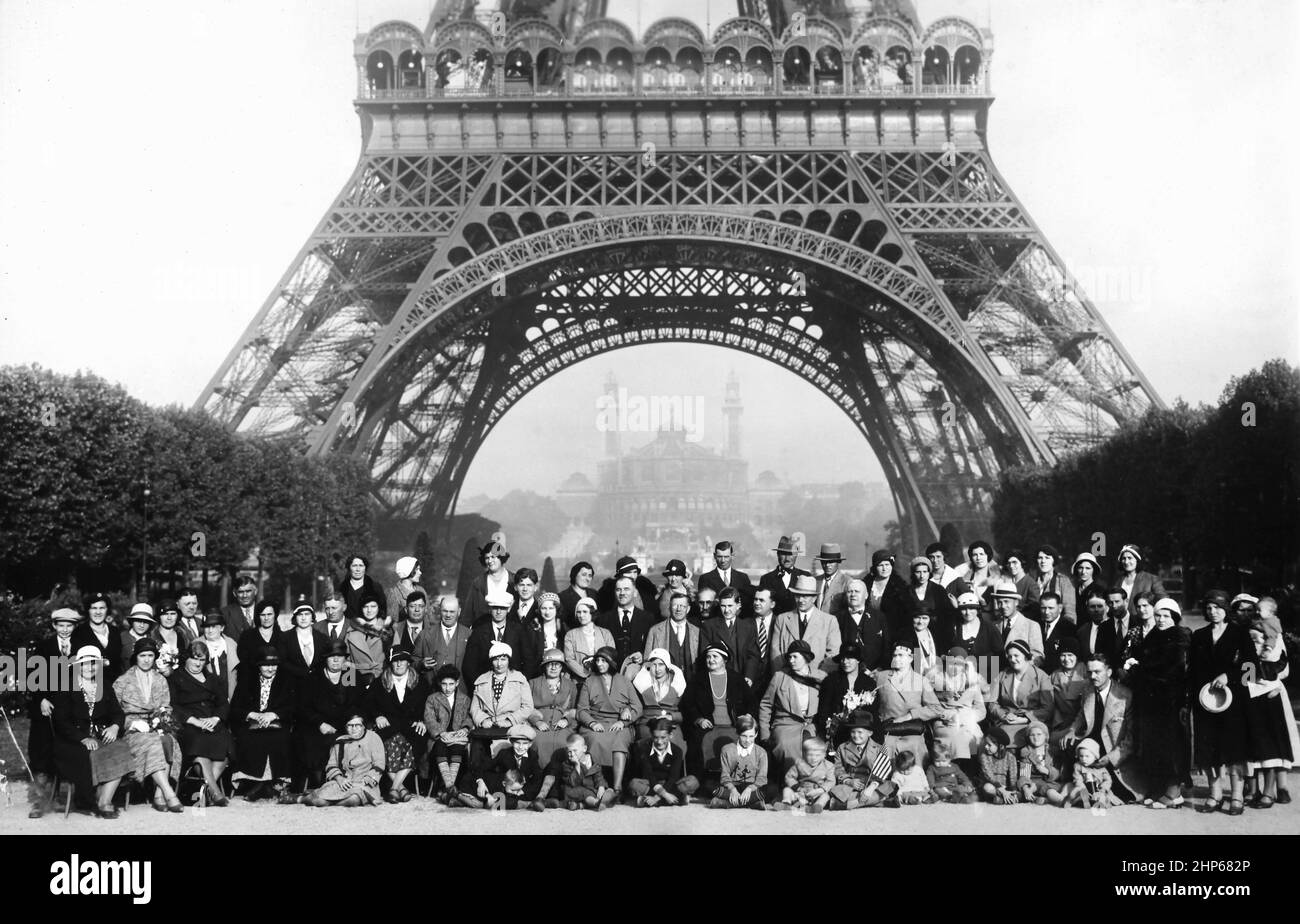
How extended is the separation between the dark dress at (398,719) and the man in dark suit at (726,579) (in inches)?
92.1

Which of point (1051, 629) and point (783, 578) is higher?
point (783, 578)

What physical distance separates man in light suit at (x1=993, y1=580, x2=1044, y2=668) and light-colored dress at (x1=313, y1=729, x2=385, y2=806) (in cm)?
466

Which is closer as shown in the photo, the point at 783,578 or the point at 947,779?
the point at 947,779

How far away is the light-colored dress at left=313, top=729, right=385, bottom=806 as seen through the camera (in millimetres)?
9156

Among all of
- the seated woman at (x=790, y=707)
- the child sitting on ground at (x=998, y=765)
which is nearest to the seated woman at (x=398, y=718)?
the seated woman at (x=790, y=707)

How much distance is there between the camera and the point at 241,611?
1045cm

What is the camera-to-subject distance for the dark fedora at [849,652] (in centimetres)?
919

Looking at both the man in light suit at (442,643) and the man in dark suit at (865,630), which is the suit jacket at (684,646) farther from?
the man in light suit at (442,643)

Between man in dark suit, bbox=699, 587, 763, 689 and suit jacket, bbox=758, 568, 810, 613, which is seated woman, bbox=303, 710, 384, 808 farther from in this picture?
suit jacket, bbox=758, 568, 810, 613

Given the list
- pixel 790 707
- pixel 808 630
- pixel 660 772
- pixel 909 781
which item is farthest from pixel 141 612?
pixel 909 781

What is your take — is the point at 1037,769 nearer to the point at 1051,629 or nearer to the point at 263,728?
the point at 1051,629

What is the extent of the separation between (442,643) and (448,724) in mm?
766

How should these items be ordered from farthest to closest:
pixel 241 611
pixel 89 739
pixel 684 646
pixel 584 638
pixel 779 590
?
1. pixel 241 611
2. pixel 779 590
3. pixel 584 638
4. pixel 684 646
5. pixel 89 739

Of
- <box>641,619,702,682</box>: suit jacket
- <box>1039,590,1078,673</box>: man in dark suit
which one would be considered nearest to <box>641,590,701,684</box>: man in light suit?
<box>641,619,702,682</box>: suit jacket
